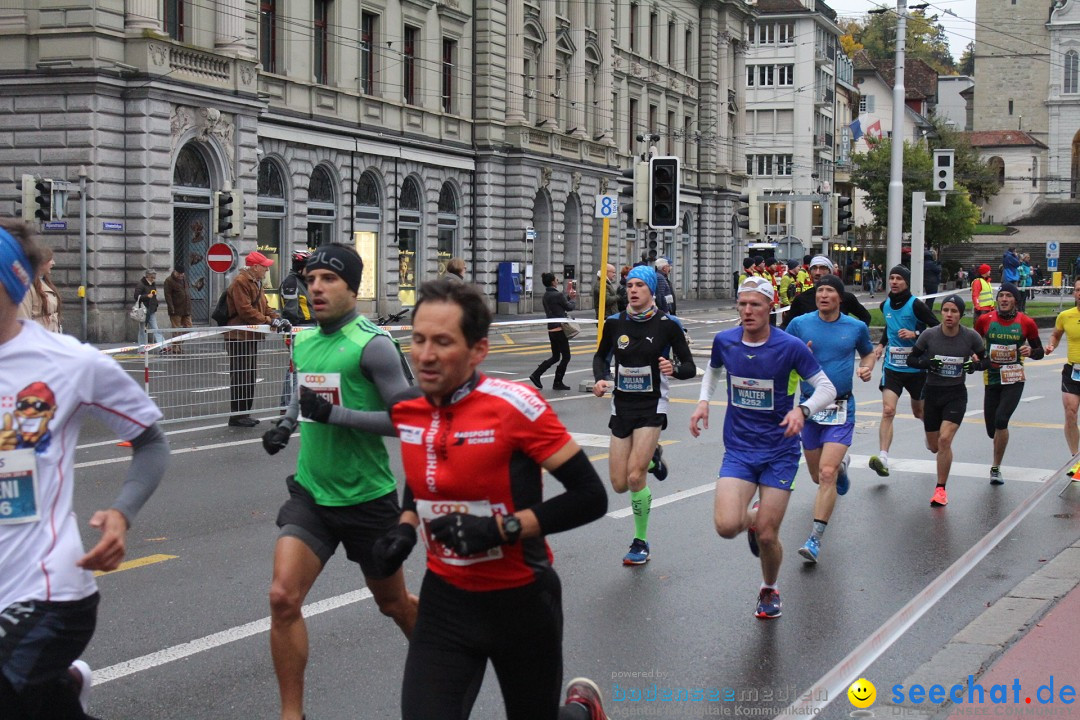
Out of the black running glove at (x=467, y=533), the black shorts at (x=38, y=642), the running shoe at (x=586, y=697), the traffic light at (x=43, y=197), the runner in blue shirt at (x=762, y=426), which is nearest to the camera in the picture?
the black shorts at (x=38, y=642)

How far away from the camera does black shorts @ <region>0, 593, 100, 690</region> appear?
3.31 meters

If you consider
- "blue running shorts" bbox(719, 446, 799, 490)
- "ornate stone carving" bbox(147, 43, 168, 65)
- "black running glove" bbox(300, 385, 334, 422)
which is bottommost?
"blue running shorts" bbox(719, 446, 799, 490)

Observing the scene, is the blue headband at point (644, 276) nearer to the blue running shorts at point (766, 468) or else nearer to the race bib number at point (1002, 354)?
the blue running shorts at point (766, 468)

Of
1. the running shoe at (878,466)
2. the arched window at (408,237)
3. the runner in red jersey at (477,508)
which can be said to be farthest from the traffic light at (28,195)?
the runner in red jersey at (477,508)

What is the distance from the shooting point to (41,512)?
3441mm

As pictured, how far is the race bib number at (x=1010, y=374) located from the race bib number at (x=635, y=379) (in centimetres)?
459

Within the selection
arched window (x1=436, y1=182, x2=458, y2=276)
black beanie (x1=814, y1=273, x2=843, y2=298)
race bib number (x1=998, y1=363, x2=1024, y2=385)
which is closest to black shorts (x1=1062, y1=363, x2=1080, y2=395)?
race bib number (x1=998, y1=363, x2=1024, y2=385)

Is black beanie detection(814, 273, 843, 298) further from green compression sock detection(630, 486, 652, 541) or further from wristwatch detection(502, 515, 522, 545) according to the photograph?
wristwatch detection(502, 515, 522, 545)

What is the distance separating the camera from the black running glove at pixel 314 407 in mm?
4875

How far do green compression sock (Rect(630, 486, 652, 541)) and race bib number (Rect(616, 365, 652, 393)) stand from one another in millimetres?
676

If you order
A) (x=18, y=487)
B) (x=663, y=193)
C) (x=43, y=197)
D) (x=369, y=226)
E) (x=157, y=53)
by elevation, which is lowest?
(x=18, y=487)

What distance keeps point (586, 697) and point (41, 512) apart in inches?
73.0

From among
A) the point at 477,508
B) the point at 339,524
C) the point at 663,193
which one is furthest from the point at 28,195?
the point at 477,508

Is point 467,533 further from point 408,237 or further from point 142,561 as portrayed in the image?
point 408,237
